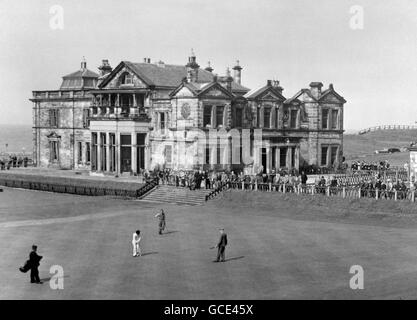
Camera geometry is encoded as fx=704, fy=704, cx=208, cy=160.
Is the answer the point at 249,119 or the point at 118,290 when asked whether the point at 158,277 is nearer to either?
the point at 118,290

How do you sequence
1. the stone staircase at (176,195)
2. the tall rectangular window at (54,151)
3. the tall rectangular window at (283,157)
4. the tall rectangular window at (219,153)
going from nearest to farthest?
the stone staircase at (176,195), the tall rectangular window at (219,153), the tall rectangular window at (283,157), the tall rectangular window at (54,151)

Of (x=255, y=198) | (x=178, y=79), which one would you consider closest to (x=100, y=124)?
(x=178, y=79)

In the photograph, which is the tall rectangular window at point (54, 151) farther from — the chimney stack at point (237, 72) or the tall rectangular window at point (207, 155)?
the tall rectangular window at point (207, 155)

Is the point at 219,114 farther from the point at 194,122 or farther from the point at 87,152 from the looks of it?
the point at 87,152

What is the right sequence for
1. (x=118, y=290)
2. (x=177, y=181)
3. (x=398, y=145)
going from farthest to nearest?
(x=398, y=145) < (x=177, y=181) < (x=118, y=290)

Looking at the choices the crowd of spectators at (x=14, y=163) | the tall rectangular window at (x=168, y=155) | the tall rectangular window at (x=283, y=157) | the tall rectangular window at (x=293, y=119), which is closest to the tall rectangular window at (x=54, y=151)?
the crowd of spectators at (x=14, y=163)

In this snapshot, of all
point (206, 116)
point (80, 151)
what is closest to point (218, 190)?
point (206, 116)
